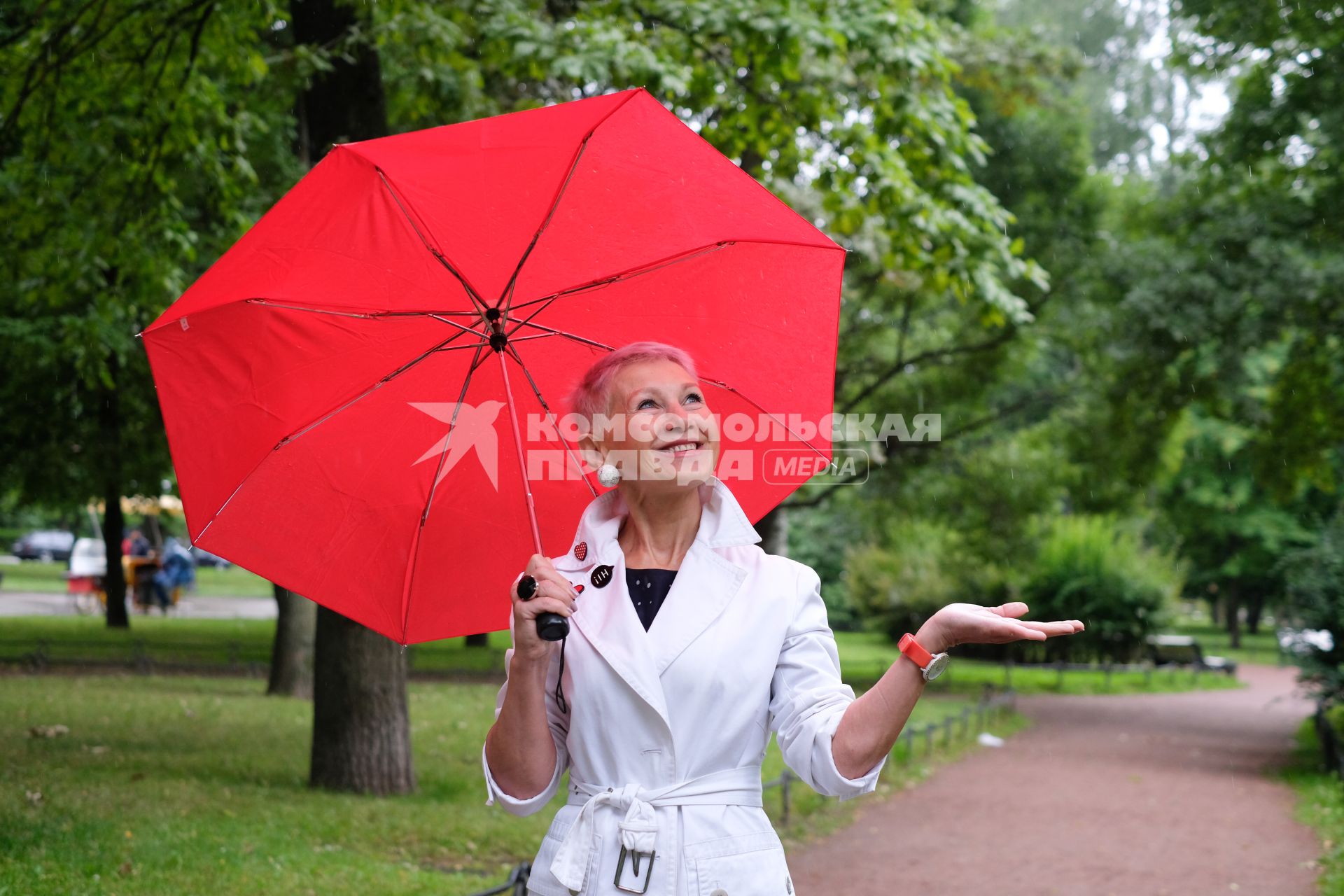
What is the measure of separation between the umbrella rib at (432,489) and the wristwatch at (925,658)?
1.63 meters

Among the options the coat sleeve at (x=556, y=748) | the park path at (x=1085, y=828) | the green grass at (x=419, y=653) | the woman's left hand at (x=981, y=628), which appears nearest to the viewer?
the woman's left hand at (x=981, y=628)

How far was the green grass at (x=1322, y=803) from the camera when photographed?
9.75 meters

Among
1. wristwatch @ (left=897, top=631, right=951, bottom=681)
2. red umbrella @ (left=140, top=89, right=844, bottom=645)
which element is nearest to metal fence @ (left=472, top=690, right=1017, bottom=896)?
red umbrella @ (left=140, top=89, right=844, bottom=645)

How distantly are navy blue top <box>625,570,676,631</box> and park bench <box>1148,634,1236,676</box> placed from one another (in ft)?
105

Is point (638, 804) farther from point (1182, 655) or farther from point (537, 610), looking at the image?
point (1182, 655)

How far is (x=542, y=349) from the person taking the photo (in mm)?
3498

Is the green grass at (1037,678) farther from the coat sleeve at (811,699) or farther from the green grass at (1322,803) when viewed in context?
the coat sleeve at (811,699)

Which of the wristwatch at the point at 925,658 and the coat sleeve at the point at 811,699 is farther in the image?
the coat sleeve at the point at 811,699

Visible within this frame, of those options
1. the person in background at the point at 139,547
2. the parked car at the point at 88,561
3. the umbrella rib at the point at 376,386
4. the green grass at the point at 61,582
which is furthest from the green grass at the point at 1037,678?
the person in background at the point at 139,547

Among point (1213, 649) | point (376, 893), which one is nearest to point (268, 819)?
point (376, 893)

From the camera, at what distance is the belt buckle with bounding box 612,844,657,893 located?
250 cm

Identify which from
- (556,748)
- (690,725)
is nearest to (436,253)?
(556,748)

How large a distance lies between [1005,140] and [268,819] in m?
17.0

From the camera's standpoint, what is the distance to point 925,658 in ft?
7.38
